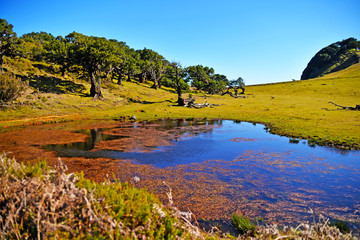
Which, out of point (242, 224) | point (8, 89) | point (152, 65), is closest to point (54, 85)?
point (8, 89)

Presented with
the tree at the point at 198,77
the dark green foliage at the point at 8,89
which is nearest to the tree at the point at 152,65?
the tree at the point at 198,77

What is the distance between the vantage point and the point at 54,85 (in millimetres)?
47281

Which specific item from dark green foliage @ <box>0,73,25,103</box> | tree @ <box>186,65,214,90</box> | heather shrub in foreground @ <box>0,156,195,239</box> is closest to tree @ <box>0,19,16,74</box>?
dark green foliage @ <box>0,73,25,103</box>

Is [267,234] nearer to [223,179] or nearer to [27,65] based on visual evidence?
[223,179]

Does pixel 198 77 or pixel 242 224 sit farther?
pixel 198 77

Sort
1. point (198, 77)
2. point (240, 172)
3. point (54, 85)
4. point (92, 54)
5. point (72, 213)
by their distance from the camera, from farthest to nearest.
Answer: point (198, 77)
point (54, 85)
point (92, 54)
point (240, 172)
point (72, 213)

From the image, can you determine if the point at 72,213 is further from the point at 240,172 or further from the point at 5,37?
the point at 5,37

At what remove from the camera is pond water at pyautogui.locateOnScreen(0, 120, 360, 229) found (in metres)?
8.10

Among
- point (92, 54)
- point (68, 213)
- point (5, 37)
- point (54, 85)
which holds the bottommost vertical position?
point (68, 213)

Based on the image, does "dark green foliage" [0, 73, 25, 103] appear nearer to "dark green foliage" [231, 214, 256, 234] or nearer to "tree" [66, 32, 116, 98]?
"tree" [66, 32, 116, 98]

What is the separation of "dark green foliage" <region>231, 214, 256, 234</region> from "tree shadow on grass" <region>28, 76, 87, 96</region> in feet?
157

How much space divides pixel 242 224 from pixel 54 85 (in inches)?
2110

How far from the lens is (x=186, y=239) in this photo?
4223mm

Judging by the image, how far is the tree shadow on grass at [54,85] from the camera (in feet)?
142
